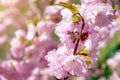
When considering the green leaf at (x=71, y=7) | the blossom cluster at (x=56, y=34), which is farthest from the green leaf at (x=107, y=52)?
the green leaf at (x=71, y=7)

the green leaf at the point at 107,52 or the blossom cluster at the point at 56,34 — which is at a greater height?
the green leaf at the point at 107,52

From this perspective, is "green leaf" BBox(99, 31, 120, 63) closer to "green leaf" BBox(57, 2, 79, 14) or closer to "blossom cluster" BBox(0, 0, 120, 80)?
"blossom cluster" BBox(0, 0, 120, 80)

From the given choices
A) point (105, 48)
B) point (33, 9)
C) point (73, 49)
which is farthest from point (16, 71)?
point (105, 48)

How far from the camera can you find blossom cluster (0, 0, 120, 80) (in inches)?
38.7

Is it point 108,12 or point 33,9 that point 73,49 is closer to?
point 108,12

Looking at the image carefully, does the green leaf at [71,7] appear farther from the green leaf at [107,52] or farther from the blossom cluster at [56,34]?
the green leaf at [107,52]

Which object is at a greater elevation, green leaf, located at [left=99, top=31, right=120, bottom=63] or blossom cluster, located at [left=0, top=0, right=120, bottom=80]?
green leaf, located at [left=99, top=31, right=120, bottom=63]

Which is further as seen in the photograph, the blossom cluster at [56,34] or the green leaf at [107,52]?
the green leaf at [107,52]

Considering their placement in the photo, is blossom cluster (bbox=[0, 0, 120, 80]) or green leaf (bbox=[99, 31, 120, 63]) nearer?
blossom cluster (bbox=[0, 0, 120, 80])

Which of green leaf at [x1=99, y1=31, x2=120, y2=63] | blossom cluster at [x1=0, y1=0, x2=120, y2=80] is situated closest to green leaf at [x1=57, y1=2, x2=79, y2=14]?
blossom cluster at [x1=0, y1=0, x2=120, y2=80]

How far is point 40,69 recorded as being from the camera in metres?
1.56

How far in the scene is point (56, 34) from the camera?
1.04 metres

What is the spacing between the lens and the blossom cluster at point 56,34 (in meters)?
0.98

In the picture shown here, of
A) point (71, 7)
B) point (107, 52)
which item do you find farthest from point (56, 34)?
point (107, 52)
